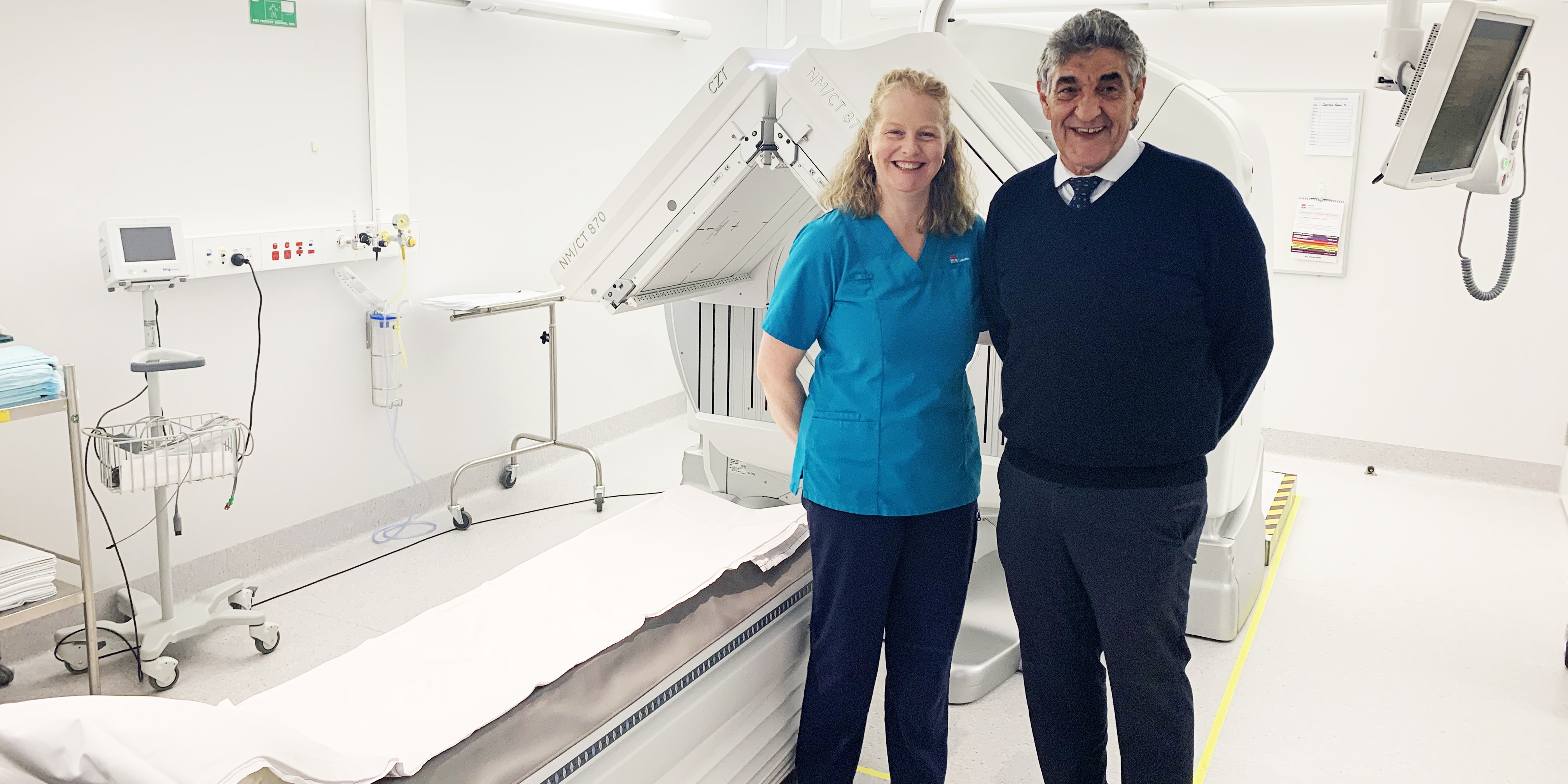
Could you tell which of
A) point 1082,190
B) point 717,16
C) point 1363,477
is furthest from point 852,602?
point 717,16

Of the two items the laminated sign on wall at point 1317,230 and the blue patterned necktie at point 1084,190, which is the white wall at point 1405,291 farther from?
the blue patterned necktie at point 1084,190

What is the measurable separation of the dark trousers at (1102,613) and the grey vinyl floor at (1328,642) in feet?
1.80

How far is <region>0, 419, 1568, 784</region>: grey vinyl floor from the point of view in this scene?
2.61 metres

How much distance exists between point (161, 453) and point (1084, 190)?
7.70ft

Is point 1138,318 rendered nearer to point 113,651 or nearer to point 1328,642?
point 1328,642

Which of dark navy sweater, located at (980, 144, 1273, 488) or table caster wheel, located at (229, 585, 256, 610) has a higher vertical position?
dark navy sweater, located at (980, 144, 1273, 488)

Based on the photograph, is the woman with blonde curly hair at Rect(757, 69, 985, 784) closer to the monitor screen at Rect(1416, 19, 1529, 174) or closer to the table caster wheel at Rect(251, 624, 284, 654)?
the monitor screen at Rect(1416, 19, 1529, 174)

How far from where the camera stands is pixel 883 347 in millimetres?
1927

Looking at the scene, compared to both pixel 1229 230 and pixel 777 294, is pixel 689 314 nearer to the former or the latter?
pixel 777 294

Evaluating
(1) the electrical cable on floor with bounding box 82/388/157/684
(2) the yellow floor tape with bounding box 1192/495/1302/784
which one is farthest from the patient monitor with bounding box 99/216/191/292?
(2) the yellow floor tape with bounding box 1192/495/1302/784

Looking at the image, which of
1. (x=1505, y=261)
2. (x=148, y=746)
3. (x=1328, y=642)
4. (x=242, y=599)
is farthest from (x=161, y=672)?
(x=1505, y=261)

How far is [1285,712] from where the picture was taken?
9.21 feet

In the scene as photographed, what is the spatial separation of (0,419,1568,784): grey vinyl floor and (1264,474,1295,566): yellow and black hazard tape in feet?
0.30

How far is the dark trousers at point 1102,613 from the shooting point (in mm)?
1801
